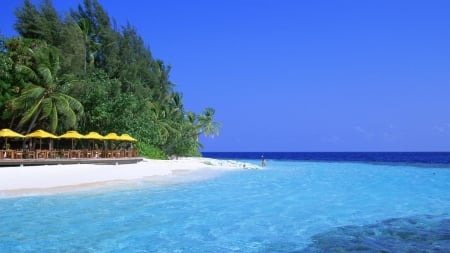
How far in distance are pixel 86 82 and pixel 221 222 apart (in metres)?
23.3

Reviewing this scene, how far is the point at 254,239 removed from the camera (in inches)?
401

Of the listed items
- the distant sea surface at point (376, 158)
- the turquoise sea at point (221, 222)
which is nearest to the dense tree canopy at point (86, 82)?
the turquoise sea at point (221, 222)

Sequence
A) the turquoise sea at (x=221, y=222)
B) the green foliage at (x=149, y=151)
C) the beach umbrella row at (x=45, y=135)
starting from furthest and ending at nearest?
the green foliage at (x=149, y=151)
the beach umbrella row at (x=45, y=135)
the turquoise sea at (x=221, y=222)

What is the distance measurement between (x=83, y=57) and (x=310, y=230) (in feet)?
95.2

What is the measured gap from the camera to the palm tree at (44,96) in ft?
89.0

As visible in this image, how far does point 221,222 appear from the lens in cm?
1245

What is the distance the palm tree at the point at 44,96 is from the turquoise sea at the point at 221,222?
10.8 meters

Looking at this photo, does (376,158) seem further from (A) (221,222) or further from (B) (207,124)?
(A) (221,222)

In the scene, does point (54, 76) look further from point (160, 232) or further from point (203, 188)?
point (160, 232)

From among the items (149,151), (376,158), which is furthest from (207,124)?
(376,158)

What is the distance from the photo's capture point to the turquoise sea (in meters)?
9.37

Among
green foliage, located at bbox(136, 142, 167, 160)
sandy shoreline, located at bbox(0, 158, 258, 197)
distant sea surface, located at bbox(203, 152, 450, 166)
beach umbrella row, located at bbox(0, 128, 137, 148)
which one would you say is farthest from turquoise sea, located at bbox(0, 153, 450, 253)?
distant sea surface, located at bbox(203, 152, 450, 166)

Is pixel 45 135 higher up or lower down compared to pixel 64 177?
higher up

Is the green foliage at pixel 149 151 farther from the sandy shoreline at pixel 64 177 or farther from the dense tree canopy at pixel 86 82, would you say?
the sandy shoreline at pixel 64 177
